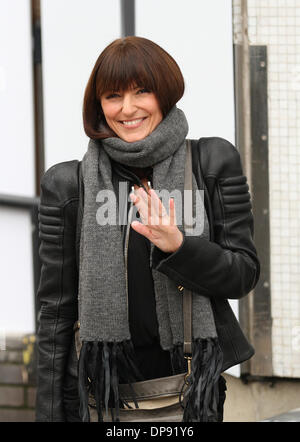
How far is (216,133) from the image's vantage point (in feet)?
15.8

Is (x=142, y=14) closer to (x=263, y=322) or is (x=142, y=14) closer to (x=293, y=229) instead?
(x=293, y=229)

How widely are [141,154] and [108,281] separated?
0.41m

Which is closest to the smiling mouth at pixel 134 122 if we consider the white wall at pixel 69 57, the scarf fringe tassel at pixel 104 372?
the scarf fringe tassel at pixel 104 372

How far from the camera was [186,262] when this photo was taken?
270 centimetres

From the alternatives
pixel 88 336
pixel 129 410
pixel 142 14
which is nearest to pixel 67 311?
pixel 88 336

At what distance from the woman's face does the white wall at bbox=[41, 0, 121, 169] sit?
223 centimetres

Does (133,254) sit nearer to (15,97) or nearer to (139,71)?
(139,71)

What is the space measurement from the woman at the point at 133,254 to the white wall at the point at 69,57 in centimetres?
217

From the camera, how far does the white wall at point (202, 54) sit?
15.5 feet

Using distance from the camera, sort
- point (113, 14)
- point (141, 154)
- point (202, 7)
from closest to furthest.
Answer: point (141, 154)
point (202, 7)
point (113, 14)

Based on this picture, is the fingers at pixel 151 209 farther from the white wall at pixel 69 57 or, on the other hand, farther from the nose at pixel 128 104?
the white wall at pixel 69 57

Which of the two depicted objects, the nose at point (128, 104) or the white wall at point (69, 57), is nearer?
the nose at point (128, 104)

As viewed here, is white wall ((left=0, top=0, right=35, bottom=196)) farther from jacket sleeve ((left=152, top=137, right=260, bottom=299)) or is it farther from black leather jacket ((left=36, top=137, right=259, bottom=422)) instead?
jacket sleeve ((left=152, top=137, right=260, bottom=299))

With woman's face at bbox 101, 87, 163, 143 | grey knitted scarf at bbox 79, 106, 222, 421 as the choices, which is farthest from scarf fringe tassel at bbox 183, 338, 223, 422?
woman's face at bbox 101, 87, 163, 143
